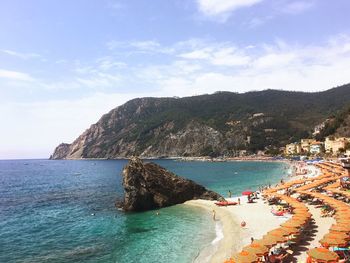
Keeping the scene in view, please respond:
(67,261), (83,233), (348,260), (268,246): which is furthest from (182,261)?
→ (83,233)

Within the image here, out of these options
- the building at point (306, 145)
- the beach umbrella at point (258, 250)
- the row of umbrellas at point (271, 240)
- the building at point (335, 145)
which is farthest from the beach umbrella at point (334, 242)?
the building at point (306, 145)

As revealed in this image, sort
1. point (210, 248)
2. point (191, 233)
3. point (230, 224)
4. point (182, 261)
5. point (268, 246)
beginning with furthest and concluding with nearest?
point (230, 224)
point (191, 233)
point (210, 248)
point (182, 261)
point (268, 246)

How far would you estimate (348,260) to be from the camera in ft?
78.3

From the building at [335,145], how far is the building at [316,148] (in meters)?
7.31

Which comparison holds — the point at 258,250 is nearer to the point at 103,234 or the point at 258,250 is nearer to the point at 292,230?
the point at 292,230

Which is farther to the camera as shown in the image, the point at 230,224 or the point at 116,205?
the point at 116,205

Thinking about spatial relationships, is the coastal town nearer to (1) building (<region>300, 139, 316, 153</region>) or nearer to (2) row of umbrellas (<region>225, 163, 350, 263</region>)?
(1) building (<region>300, 139, 316, 153</region>)

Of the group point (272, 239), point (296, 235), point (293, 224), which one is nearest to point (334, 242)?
point (272, 239)

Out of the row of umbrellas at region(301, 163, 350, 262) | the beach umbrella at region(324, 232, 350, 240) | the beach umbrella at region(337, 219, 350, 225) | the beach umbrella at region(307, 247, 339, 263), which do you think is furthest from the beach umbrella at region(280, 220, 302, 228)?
the beach umbrella at region(307, 247, 339, 263)

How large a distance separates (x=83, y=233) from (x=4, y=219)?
18.7 meters

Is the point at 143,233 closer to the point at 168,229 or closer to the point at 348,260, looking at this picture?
the point at 168,229

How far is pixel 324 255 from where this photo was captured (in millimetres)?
23453

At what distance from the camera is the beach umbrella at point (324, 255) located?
75.9 feet

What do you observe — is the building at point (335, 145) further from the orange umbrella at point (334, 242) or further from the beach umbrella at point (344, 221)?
the orange umbrella at point (334, 242)
